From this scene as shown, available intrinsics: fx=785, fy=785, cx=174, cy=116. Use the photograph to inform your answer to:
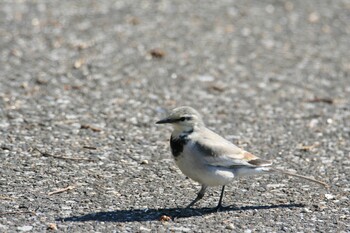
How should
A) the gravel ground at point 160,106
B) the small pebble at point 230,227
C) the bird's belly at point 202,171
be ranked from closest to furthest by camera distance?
the small pebble at point 230,227, the bird's belly at point 202,171, the gravel ground at point 160,106

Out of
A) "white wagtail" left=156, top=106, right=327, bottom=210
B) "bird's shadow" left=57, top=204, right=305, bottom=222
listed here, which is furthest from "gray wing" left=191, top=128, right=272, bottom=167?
"bird's shadow" left=57, top=204, right=305, bottom=222

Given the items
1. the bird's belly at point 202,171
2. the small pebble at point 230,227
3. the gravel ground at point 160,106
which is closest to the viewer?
the small pebble at point 230,227

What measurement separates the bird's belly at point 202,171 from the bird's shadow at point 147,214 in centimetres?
27

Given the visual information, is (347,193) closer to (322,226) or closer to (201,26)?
(322,226)

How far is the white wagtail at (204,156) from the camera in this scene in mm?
5922

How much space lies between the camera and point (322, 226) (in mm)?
5891

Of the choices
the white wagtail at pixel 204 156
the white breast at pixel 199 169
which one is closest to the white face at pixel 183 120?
the white wagtail at pixel 204 156

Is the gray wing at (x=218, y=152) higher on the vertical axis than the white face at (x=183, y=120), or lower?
lower

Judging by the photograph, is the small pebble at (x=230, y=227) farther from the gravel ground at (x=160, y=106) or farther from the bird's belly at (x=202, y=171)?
the bird's belly at (x=202, y=171)

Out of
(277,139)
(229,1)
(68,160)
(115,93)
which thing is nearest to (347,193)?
(277,139)

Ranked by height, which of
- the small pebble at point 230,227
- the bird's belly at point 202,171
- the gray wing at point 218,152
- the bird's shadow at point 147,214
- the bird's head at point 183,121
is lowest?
the bird's shadow at point 147,214

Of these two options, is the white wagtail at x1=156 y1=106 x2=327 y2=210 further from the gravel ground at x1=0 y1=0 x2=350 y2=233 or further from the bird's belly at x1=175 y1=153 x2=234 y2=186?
the gravel ground at x1=0 y1=0 x2=350 y2=233

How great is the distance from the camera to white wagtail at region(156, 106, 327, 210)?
5.92 metres

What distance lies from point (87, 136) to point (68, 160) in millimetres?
781
